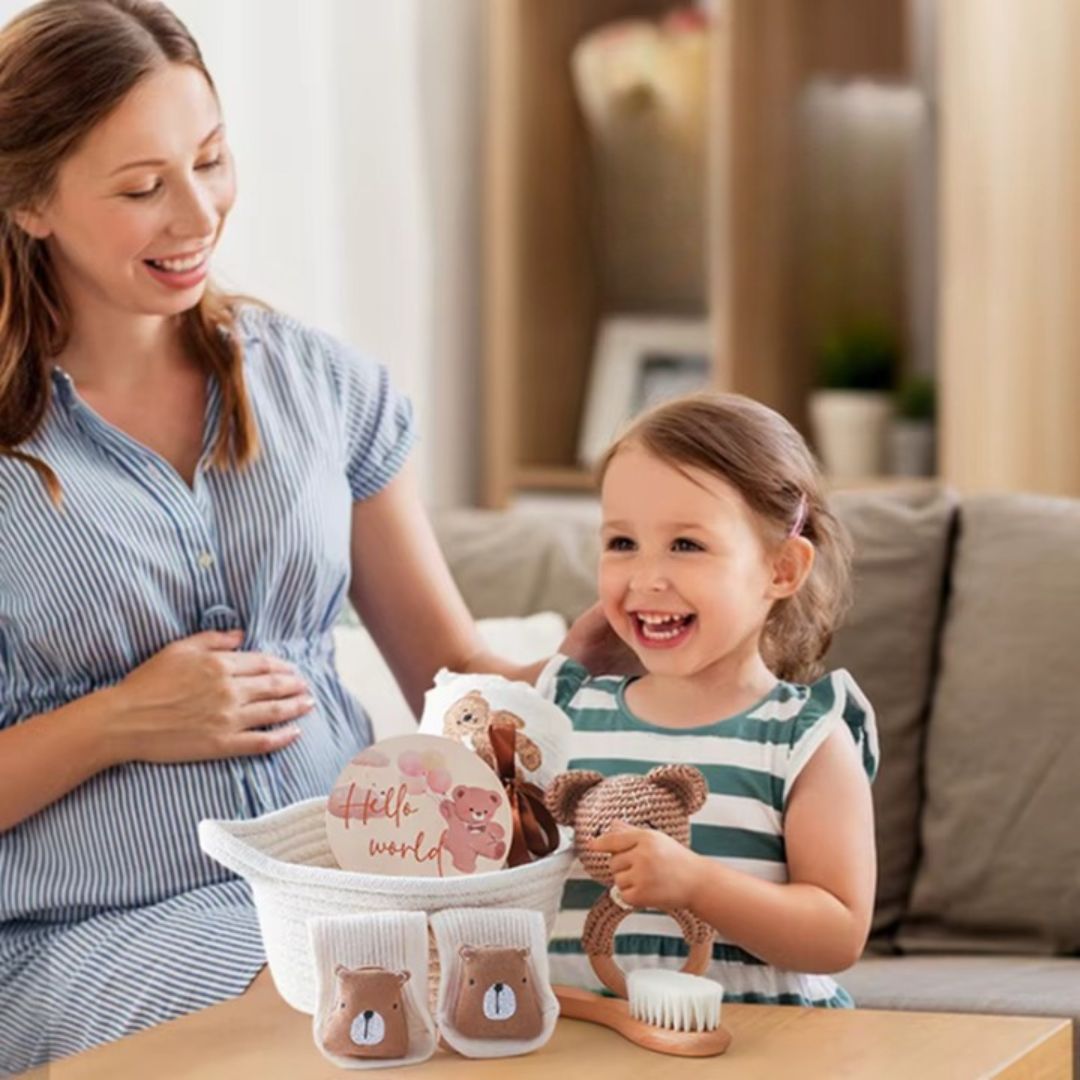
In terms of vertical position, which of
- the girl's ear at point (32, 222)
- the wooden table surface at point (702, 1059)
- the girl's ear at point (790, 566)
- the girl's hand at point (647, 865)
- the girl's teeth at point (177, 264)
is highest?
the girl's ear at point (32, 222)

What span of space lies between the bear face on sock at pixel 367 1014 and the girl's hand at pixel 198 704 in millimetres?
484

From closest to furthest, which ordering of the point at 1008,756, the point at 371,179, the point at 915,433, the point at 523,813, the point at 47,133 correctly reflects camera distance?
the point at 523,813
the point at 47,133
the point at 1008,756
the point at 915,433
the point at 371,179

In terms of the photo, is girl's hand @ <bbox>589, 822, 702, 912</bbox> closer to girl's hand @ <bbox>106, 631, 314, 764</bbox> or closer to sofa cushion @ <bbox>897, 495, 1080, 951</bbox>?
girl's hand @ <bbox>106, 631, 314, 764</bbox>

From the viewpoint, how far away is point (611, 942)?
1.28 meters

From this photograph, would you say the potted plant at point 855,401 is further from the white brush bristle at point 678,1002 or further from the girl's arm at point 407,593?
the white brush bristle at point 678,1002

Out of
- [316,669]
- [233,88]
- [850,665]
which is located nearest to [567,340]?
[233,88]

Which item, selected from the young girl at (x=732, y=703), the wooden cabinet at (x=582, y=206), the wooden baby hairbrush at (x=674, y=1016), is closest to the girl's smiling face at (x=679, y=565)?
the young girl at (x=732, y=703)

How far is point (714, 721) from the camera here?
136cm

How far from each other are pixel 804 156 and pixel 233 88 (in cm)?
102

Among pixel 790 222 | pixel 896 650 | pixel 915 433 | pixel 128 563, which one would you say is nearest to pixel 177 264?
Result: pixel 128 563

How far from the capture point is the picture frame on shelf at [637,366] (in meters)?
3.74

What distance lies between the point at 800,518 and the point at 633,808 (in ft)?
0.82

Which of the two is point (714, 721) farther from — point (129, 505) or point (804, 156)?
point (804, 156)

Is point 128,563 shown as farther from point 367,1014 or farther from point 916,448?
point 916,448
